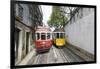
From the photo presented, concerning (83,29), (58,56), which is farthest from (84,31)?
(58,56)

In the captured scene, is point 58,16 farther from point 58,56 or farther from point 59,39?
point 58,56

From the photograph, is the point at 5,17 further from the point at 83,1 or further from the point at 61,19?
the point at 83,1

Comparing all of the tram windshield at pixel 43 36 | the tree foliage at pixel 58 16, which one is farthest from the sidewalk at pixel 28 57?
the tree foliage at pixel 58 16

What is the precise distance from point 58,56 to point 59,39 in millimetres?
196

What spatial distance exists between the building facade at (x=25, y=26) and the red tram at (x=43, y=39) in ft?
0.18

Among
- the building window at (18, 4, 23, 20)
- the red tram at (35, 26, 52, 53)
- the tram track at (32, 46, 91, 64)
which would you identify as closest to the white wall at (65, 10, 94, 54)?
the tram track at (32, 46, 91, 64)

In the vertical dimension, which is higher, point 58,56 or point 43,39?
point 43,39

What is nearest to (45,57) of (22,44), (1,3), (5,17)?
(22,44)

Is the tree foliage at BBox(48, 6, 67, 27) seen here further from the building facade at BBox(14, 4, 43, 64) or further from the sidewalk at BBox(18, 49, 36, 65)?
the sidewalk at BBox(18, 49, 36, 65)

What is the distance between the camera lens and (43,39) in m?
1.83

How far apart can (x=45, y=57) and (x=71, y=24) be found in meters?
0.50

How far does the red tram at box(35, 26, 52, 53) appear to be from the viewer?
1.80 meters

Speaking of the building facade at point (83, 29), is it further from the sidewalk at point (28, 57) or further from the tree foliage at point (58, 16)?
the sidewalk at point (28, 57)

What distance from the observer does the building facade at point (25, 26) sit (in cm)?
172
